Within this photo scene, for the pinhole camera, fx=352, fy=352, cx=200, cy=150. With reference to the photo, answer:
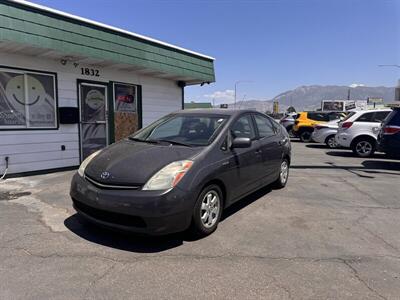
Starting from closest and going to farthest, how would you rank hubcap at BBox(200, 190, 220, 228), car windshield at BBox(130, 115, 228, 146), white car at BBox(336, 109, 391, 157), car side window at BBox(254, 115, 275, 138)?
1. hubcap at BBox(200, 190, 220, 228)
2. car windshield at BBox(130, 115, 228, 146)
3. car side window at BBox(254, 115, 275, 138)
4. white car at BBox(336, 109, 391, 157)

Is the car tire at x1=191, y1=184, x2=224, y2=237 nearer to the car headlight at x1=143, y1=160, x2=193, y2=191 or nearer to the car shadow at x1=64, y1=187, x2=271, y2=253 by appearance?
the car shadow at x1=64, y1=187, x2=271, y2=253

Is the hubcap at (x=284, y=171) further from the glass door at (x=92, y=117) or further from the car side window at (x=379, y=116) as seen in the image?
the car side window at (x=379, y=116)

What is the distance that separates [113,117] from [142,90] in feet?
4.69

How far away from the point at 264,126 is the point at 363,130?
24.8ft

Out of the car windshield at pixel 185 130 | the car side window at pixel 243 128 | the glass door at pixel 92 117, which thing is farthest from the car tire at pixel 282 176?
the glass door at pixel 92 117

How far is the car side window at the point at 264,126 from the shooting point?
5945mm

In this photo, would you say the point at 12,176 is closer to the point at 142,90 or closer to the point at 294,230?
the point at 142,90

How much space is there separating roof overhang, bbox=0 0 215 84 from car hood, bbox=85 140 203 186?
3.84 meters

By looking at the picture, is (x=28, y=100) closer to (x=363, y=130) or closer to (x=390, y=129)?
(x=390, y=129)

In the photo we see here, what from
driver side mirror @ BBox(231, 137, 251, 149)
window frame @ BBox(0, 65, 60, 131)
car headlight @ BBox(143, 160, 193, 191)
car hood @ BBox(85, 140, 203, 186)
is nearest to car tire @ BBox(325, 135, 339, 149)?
window frame @ BBox(0, 65, 60, 131)

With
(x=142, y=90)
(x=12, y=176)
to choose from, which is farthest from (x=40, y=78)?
(x=142, y=90)

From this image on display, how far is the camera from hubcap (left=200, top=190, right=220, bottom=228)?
168 inches

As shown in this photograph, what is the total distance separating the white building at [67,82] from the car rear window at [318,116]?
10.3 metres

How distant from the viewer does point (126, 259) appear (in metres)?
3.69
